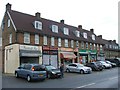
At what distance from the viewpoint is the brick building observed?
30078 mm

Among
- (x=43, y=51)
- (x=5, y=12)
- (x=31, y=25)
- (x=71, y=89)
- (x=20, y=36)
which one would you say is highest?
(x=5, y=12)

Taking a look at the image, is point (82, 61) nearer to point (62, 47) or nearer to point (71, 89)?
point (62, 47)

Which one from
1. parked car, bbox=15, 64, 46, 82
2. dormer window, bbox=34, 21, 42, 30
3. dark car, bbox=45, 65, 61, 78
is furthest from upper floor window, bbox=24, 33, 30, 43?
parked car, bbox=15, 64, 46, 82

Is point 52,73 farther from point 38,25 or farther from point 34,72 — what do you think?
point 38,25

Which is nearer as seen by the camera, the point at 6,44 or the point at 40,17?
the point at 6,44

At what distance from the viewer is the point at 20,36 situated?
29969mm

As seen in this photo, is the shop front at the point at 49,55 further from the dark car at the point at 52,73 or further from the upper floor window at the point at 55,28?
the dark car at the point at 52,73

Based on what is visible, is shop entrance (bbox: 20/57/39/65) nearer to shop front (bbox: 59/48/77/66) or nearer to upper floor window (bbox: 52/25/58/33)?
shop front (bbox: 59/48/77/66)

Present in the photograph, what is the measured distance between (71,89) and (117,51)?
220ft

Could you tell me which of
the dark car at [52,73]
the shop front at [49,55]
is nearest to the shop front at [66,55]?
the shop front at [49,55]

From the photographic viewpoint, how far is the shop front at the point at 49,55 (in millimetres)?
33375

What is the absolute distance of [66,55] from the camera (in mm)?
37000

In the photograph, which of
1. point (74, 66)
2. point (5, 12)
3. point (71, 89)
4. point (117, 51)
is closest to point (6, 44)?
point (5, 12)

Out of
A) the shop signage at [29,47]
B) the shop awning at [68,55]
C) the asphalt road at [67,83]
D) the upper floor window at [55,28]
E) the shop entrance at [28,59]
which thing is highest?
the upper floor window at [55,28]
